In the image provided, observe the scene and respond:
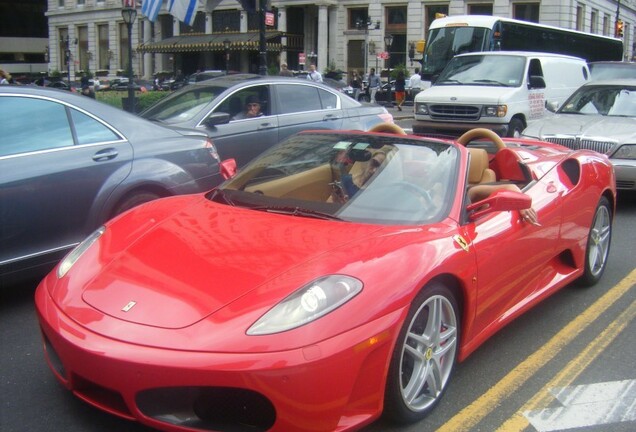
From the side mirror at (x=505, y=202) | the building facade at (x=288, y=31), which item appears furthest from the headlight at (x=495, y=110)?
the building facade at (x=288, y=31)

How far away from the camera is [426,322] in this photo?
10.1 feet

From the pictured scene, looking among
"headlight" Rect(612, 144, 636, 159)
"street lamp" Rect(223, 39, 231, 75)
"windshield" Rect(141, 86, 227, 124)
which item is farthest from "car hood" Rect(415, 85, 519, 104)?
"street lamp" Rect(223, 39, 231, 75)

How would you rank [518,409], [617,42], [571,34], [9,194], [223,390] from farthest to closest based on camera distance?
[617,42] → [571,34] → [9,194] → [518,409] → [223,390]

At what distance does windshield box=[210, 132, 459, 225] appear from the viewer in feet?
11.6

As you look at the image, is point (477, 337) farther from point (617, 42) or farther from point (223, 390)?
point (617, 42)

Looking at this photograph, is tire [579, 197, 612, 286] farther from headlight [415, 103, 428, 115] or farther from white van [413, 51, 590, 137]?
headlight [415, 103, 428, 115]

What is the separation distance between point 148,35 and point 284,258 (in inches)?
2619

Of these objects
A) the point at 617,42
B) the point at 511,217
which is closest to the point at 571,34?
the point at 617,42

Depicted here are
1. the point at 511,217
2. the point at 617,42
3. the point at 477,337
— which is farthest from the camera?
the point at 617,42

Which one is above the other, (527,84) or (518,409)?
(527,84)

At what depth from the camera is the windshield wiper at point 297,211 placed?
3457 mm

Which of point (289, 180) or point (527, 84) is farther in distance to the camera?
point (527, 84)

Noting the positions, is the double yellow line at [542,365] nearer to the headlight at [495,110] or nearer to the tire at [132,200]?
the tire at [132,200]

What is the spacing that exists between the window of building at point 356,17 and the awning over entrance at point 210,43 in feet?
18.7
